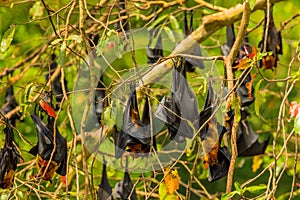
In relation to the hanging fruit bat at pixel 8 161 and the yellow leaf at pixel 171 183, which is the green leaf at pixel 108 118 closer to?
the yellow leaf at pixel 171 183

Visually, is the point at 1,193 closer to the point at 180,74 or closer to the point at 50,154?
the point at 50,154

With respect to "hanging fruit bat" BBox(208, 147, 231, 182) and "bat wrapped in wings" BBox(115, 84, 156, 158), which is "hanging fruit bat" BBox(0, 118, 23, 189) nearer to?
"bat wrapped in wings" BBox(115, 84, 156, 158)

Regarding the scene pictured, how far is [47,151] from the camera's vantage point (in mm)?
2648

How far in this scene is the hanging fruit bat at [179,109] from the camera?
99.8 inches

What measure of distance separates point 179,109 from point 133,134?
17cm

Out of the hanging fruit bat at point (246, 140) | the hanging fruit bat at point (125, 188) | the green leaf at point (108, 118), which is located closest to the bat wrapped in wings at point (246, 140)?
the hanging fruit bat at point (246, 140)

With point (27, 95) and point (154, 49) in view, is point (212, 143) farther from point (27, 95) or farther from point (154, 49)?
point (154, 49)

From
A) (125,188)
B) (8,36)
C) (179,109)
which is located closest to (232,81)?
(179,109)

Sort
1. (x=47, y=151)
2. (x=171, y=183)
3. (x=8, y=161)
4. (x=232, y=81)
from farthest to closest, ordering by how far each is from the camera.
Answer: (x=47, y=151)
(x=8, y=161)
(x=171, y=183)
(x=232, y=81)

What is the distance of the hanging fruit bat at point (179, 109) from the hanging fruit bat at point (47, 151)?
0.37 meters

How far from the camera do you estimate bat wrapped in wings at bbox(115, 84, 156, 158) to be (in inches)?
101

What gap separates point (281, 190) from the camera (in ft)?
17.2

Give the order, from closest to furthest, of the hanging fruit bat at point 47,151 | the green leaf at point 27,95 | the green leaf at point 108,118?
the green leaf at point 108,118 → the green leaf at point 27,95 → the hanging fruit bat at point 47,151

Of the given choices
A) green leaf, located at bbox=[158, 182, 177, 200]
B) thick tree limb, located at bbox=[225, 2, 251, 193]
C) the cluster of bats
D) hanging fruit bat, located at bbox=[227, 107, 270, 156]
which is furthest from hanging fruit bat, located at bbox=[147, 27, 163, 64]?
green leaf, located at bbox=[158, 182, 177, 200]
